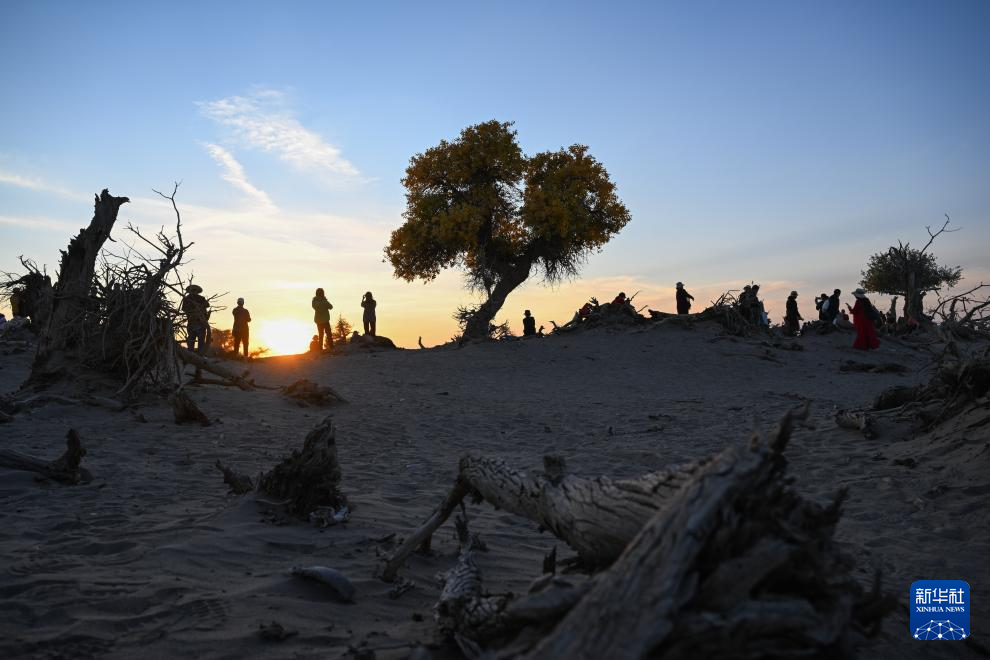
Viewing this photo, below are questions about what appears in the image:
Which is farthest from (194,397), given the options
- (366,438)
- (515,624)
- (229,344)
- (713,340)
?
(229,344)

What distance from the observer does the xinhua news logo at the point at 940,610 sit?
333 cm

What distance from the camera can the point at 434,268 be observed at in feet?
83.1

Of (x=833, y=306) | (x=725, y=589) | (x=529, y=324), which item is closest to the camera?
(x=725, y=589)

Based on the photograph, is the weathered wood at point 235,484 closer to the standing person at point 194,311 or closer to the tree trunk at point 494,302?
the standing person at point 194,311

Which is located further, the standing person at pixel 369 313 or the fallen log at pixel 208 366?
the standing person at pixel 369 313

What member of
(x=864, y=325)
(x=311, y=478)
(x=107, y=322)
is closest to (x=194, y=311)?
(x=107, y=322)

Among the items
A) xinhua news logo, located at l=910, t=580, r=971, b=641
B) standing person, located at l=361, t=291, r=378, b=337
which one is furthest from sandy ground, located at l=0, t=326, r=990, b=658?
standing person, located at l=361, t=291, r=378, b=337

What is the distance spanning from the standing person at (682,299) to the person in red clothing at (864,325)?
5.65m

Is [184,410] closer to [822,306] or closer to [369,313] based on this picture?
[369,313]

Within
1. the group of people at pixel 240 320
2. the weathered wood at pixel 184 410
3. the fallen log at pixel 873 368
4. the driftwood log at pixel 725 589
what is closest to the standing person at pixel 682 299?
the fallen log at pixel 873 368

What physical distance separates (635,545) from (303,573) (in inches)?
90.1

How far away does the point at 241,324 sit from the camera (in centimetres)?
1973

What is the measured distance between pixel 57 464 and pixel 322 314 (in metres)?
15.9

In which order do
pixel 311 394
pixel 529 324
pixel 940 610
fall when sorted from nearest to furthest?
1. pixel 940 610
2. pixel 311 394
3. pixel 529 324
